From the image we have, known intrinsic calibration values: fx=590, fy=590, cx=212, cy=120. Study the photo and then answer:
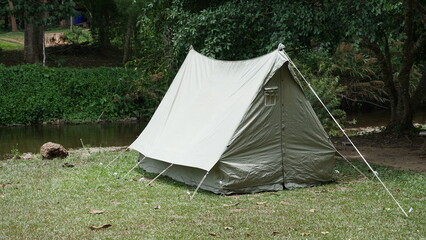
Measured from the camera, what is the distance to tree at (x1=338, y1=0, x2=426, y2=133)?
36.0 ft

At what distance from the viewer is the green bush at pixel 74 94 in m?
23.7

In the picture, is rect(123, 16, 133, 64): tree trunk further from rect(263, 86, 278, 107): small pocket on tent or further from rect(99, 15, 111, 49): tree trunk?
rect(263, 86, 278, 107): small pocket on tent

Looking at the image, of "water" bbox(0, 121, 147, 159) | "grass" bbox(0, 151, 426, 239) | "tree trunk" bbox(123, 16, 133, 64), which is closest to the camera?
"grass" bbox(0, 151, 426, 239)

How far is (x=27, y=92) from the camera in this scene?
23953mm

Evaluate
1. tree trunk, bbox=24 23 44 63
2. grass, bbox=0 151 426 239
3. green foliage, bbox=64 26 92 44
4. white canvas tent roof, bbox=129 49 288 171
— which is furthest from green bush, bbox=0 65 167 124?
grass, bbox=0 151 426 239

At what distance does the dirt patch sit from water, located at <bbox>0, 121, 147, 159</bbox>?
683 cm

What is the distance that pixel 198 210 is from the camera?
744 centimetres

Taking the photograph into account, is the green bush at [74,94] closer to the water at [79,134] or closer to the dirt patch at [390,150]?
the water at [79,134]

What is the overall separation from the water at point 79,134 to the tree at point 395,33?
726 cm

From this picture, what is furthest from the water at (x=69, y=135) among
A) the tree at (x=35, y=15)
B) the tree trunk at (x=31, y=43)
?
the tree at (x=35, y=15)

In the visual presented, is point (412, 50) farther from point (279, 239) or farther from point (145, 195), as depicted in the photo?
point (279, 239)

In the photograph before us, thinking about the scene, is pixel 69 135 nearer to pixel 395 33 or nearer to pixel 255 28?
pixel 255 28

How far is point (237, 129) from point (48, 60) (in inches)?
899

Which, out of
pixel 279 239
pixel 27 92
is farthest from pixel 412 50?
pixel 27 92
